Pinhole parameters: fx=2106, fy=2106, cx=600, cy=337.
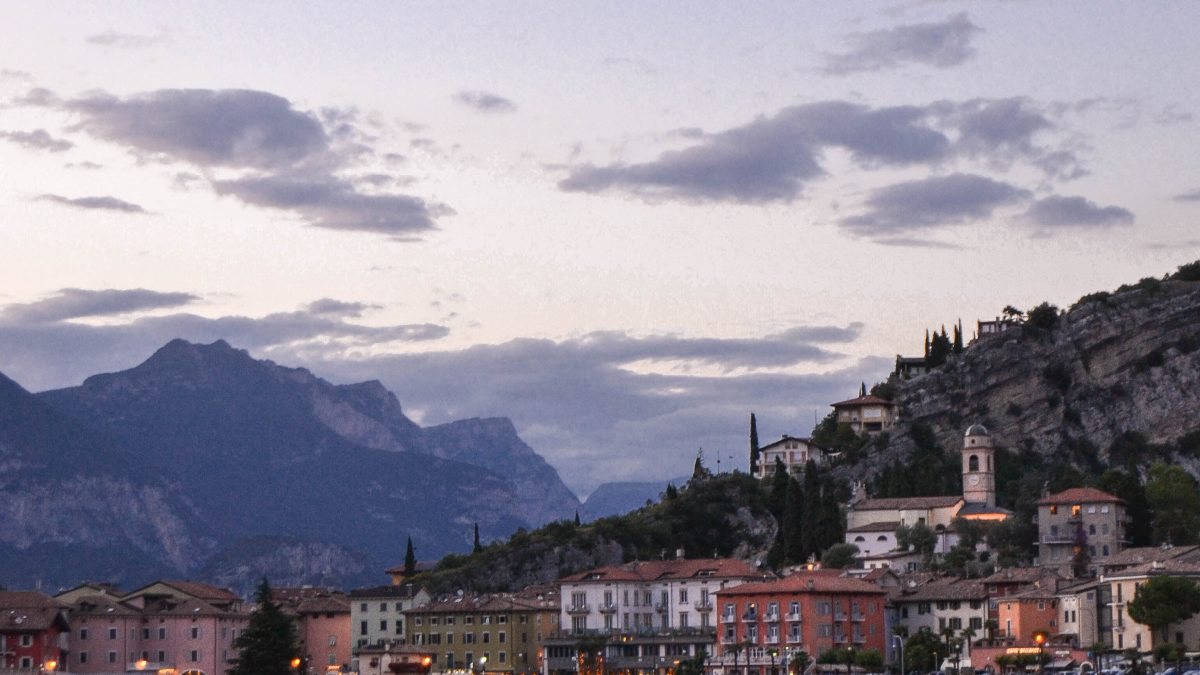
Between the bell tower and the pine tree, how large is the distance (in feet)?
223

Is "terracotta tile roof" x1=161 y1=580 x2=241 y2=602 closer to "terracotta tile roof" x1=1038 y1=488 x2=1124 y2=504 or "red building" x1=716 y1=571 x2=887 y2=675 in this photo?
"red building" x1=716 y1=571 x2=887 y2=675

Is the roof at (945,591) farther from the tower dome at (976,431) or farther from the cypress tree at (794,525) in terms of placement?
the tower dome at (976,431)

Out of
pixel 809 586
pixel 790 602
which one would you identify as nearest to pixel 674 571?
pixel 790 602

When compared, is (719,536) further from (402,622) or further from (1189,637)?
(1189,637)

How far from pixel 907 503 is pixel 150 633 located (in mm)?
64615

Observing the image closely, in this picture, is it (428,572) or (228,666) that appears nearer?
(228,666)

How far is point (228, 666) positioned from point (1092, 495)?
70.1m

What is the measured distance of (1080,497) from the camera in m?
169

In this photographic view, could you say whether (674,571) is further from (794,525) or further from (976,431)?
(976,431)

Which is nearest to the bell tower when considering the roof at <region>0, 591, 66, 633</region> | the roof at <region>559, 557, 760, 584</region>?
the roof at <region>559, 557, 760, 584</region>

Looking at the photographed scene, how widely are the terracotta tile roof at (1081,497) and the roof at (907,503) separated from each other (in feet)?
40.9

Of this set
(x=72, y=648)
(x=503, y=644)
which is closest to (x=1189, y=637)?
(x=503, y=644)

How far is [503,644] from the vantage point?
16475 cm

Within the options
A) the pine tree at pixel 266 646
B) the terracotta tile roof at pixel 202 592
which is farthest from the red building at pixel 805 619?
the terracotta tile roof at pixel 202 592
